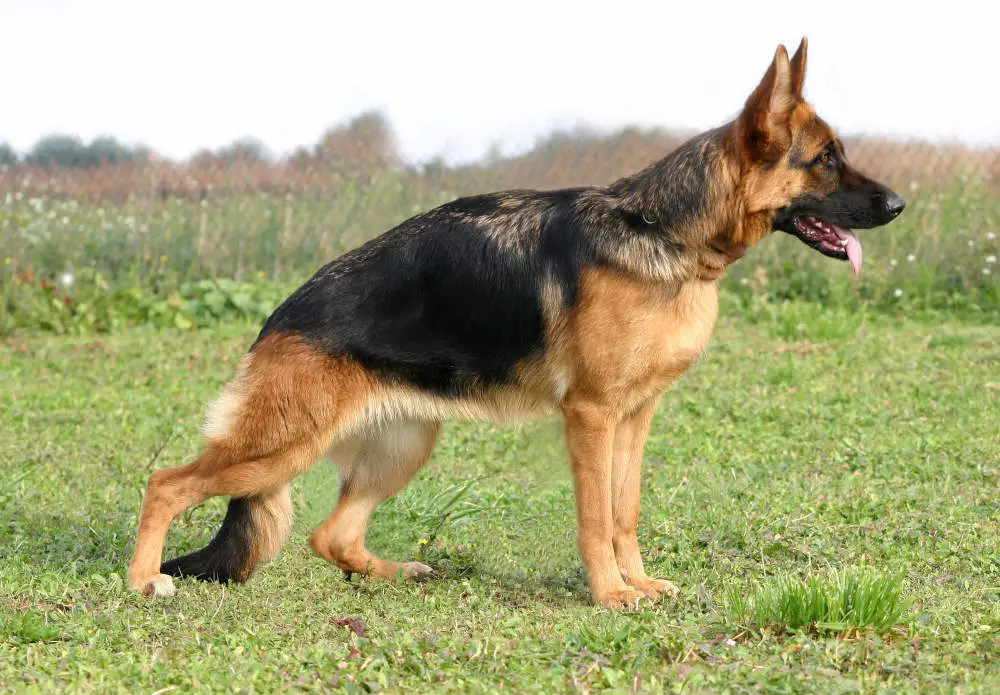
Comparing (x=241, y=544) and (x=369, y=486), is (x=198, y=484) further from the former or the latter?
(x=369, y=486)

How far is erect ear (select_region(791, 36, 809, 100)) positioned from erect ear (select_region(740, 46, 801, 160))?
0.04 ft

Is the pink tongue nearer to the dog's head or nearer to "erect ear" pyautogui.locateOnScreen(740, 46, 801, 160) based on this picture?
the dog's head

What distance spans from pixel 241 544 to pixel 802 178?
9.21ft

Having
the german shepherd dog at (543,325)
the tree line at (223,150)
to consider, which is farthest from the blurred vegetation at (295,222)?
the german shepherd dog at (543,325)

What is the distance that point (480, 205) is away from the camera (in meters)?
5.16

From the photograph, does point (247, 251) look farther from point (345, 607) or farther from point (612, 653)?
point (612, 653)

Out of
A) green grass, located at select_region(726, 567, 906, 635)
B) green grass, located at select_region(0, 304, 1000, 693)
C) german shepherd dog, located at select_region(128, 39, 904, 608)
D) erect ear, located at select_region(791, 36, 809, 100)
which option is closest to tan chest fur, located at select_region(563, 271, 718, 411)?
german shepherd dog, located at select_region(128, 39, 904, 608)

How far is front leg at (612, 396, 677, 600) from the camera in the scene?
5.10 m

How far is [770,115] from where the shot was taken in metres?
4.71

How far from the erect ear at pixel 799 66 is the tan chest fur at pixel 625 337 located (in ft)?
2.96

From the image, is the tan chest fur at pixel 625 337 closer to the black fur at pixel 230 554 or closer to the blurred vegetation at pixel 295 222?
the black fur at pixel 230 554

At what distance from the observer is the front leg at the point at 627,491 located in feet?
16.7

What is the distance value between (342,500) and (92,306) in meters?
7.33

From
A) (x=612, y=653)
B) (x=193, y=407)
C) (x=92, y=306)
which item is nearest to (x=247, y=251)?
(x=92, y=306)
